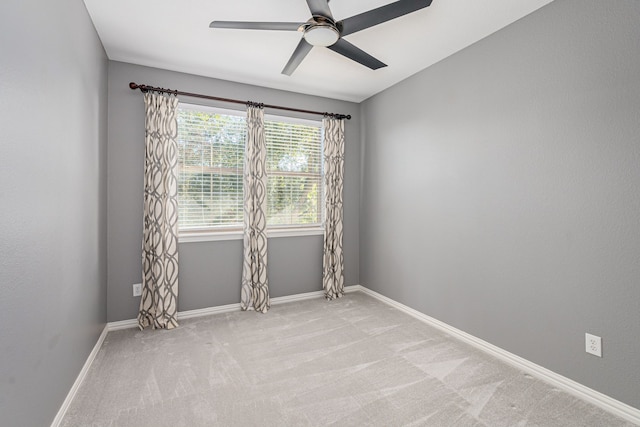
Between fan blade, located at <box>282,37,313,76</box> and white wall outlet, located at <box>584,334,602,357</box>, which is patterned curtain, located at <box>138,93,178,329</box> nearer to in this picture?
fan blade, located at <box>282,37,313,76</box>

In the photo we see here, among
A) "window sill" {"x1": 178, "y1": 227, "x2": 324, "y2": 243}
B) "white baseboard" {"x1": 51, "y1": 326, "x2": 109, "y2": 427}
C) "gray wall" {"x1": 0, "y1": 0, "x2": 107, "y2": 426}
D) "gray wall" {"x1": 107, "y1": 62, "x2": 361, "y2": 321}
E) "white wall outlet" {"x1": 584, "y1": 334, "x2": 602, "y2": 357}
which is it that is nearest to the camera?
"gray wall" {"x1": 0, "y1": 0, "x2": 107, "y2": 426}

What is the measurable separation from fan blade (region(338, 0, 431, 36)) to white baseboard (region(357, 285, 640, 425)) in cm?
262

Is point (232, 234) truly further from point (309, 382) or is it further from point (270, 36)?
point (270, 36)

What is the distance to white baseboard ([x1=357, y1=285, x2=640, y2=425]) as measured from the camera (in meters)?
1.78

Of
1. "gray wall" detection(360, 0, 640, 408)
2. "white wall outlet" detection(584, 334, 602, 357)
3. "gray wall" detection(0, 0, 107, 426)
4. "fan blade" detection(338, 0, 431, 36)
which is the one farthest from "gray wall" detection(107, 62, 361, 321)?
"white wall outlet" detection(584, 334, 602, 357)

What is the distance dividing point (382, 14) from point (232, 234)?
263 cm

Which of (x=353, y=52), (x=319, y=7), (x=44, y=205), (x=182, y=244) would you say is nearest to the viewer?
(x=44, y=205)

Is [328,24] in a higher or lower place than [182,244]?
higher

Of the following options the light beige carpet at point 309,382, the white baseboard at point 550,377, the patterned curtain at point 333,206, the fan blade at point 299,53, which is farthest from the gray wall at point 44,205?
the white baseboard at point 550,377

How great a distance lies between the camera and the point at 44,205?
1.53 m

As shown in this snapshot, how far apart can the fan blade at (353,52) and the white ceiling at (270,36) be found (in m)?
0.27

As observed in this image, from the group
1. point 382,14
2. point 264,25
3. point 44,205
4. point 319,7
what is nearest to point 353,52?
point 382,14

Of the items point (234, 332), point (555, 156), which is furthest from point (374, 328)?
point (555, 156)

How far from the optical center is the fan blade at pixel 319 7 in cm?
173
